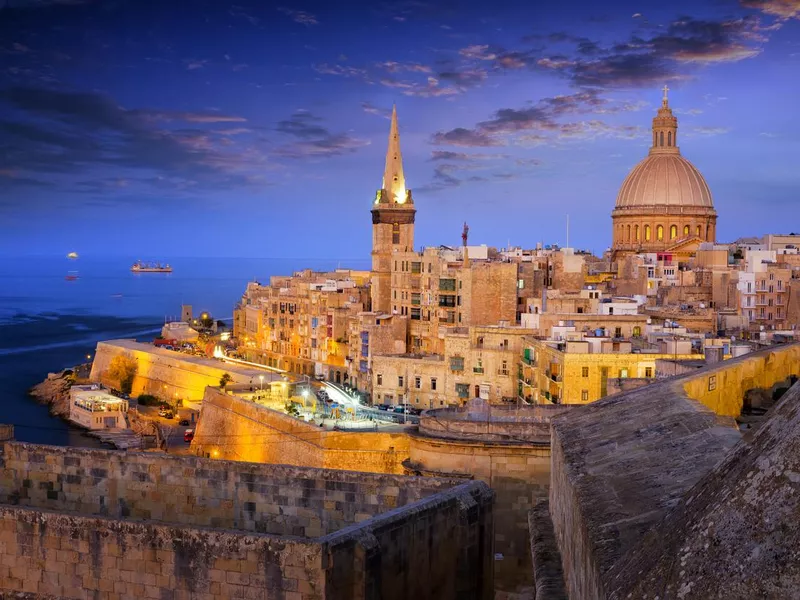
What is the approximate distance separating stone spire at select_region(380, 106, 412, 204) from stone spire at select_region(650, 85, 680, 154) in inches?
833

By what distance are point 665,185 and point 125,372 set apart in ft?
121

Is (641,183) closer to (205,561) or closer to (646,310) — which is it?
(646,310)

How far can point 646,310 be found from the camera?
38844 mm

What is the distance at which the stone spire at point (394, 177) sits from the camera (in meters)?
57.0

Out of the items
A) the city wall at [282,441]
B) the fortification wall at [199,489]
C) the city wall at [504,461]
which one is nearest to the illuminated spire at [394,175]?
the city wall at [282,441]

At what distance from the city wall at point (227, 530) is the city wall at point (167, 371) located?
1350 inches

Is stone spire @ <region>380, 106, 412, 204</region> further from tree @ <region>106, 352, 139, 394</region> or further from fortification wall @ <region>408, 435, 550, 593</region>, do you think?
fortification wall @ <region>408, 435, 550, 593</region>

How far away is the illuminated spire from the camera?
2249 inches

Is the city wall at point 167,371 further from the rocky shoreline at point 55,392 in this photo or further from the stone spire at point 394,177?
the stone spire at point 394,177

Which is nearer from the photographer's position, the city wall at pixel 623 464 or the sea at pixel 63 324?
the city wall at pixel 623 464

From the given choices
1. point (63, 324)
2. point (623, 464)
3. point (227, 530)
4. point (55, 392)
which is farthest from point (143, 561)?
point (63, 324)

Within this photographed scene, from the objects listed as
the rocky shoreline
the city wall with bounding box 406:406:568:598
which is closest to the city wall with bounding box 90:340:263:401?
the rocky shoreline

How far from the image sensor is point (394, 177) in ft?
189

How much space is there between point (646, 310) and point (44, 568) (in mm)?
34185
